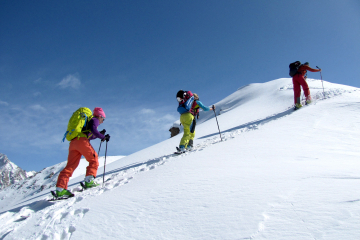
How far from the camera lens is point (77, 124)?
4055mm

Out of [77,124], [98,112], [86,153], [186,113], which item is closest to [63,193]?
[86,153]

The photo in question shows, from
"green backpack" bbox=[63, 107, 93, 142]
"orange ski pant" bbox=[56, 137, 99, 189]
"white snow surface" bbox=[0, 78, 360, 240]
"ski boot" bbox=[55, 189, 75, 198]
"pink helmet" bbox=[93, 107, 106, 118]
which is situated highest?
"pink helmet" bbox=[93, 107, 106, 118]

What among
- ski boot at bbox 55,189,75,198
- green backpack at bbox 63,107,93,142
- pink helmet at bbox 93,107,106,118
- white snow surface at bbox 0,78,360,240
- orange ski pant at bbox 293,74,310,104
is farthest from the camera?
orange ski pant at bbox 293,74,310,104

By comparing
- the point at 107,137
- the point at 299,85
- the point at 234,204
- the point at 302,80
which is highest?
the point at 302,80

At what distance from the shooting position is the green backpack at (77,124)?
4.05 m

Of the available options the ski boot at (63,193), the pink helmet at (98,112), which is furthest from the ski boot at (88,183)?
the pink helmet at (98,112)

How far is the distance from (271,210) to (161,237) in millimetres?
1000

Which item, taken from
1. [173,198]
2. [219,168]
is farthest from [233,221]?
[219,168]

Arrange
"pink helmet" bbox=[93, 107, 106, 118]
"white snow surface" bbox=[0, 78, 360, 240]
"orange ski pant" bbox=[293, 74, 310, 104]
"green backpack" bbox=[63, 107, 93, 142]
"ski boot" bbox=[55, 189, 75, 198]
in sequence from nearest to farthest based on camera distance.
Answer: "white snow surface" bbox=[0, 78, 360, 240], "ski boot" bbox=[55, 189, 75, 198], "green backpack" bbox=[63, 107, 93, 142], "pink helmet" bbox=[93, 107, 106, 118], "orange ski pant" bbox=[293, 74, 310, 104]

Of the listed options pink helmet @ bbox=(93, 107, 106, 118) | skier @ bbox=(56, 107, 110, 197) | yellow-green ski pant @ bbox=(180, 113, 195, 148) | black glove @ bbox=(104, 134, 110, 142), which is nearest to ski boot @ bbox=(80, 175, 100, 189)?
skier @ bbox=(56, 107, 110, 197)

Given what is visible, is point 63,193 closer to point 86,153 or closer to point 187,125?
point 86,153

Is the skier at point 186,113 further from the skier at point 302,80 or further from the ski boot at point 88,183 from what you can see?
the skier at point 302,80

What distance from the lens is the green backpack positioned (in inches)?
160

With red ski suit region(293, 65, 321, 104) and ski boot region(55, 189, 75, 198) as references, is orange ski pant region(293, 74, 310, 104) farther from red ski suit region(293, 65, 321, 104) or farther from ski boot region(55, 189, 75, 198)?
ski boot region(55, 189, 75, 198)
